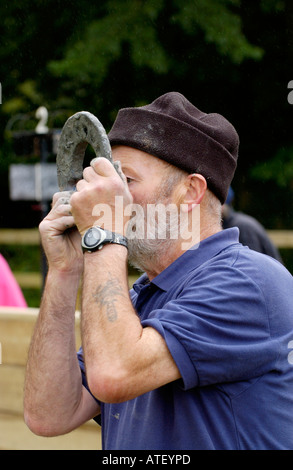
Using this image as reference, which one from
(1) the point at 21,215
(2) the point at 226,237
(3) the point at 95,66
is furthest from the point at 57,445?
(1) the point at 21,215

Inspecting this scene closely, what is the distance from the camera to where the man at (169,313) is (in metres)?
1.74

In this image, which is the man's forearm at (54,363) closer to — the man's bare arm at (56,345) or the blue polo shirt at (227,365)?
the man's bare arm at (56,345)

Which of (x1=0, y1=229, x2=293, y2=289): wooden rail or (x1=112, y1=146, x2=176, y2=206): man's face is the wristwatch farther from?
(x1=0, y1=229, x2=293, y2=289): wooden rail

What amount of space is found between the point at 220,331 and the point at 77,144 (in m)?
0.78

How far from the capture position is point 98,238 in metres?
1.85

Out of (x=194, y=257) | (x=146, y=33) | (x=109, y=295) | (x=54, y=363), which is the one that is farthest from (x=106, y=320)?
(x=146, y=33)

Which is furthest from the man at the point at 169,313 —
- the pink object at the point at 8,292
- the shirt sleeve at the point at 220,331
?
the pink object at the point at 8,292

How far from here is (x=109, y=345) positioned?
5.60 ft

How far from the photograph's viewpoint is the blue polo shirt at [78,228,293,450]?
175 cm

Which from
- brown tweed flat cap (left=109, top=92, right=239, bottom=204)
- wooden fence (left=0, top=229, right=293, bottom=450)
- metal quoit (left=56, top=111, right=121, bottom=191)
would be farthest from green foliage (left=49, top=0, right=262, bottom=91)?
metal quoit (left=56, top=111, right=121, bottom=191)
